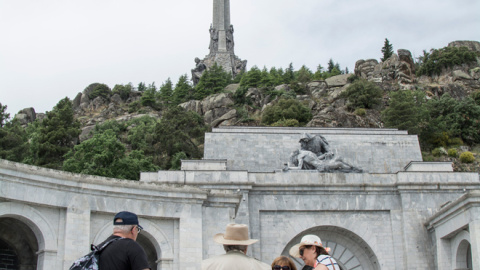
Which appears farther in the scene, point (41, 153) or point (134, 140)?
point (134, 140)

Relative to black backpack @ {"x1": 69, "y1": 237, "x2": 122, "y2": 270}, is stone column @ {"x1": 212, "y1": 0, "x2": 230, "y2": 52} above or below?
above

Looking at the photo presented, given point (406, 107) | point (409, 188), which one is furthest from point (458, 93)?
point (409, 188)

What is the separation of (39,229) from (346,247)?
1309cm

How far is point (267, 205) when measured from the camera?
25.9 m

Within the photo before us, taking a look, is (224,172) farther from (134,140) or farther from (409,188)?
(134,140)

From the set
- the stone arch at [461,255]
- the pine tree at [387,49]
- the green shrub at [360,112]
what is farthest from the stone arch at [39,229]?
the pine tree at [387,49]

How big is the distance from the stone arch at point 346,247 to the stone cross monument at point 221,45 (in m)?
73.9

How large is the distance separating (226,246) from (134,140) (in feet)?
172

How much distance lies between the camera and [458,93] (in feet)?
224

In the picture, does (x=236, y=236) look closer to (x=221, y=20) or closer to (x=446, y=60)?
(x=446, y=60)

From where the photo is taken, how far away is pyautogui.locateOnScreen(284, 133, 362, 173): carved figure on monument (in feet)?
89.0

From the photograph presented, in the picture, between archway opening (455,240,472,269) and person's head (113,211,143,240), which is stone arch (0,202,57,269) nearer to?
person's head (113,211,143,240)

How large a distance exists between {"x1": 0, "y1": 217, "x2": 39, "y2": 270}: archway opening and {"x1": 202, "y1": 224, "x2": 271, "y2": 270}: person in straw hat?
551 inches

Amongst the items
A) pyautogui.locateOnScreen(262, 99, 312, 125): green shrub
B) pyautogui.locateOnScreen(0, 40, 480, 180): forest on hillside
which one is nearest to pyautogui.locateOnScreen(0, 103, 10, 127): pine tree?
pyautogui.locateOnScreen(0, 40, 480, 180): forest on hillside
